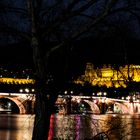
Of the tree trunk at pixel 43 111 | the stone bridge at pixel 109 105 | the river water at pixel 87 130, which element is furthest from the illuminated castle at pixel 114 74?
the stone bridge at pixel 109 105

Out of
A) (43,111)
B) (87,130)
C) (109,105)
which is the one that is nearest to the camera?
(43,111)

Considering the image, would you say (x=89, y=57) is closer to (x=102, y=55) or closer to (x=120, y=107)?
(x=102, y=55)

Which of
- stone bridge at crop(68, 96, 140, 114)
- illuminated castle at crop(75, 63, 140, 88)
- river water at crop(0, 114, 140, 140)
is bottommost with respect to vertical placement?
river water at crop(0, 114, 140, 140)

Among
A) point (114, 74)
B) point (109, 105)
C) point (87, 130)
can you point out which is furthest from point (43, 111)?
point (109, 105)

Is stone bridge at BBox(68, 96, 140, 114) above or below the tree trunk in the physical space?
above

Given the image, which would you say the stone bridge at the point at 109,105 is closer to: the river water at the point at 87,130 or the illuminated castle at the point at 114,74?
the river water at the point at 87,130

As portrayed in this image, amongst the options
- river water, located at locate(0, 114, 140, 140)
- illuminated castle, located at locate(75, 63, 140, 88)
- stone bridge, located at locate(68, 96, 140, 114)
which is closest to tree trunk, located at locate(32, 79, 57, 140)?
river water, located at locate(0, 114, 140, 140)

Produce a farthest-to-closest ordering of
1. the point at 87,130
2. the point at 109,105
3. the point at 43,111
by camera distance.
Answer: the point at 109,105 < the point at 87,130 < the point at 43,111

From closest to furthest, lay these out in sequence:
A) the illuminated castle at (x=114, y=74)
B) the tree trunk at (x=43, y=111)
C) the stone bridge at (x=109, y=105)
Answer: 1. the tree trunk at (x=43, y=111)
2. the illuminated castle at (x=114, y=74)
3. the stone bridge at (x=109, y=105)

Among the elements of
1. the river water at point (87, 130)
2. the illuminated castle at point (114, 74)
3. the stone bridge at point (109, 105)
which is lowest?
the river water at point (87, 130)

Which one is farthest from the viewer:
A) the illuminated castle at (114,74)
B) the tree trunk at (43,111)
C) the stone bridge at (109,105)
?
the stone bridge at (109,105)

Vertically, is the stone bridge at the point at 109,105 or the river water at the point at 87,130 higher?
the stone bridge at the point at 109,105

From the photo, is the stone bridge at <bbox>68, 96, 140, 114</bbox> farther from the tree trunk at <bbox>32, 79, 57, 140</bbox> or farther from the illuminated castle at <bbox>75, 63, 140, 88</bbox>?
the tree trunk at <bbox>32, 79, 57, 140</bbox>

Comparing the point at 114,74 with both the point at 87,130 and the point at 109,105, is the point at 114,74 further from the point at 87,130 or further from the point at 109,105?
the point at 109,105
